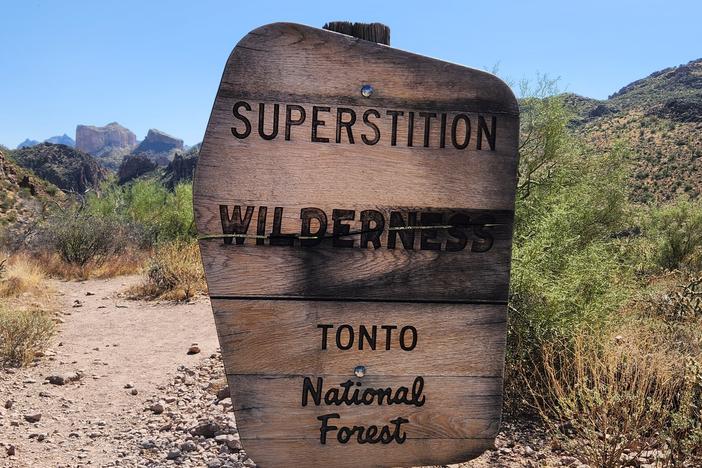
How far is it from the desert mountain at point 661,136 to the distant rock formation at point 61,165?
2077 inches

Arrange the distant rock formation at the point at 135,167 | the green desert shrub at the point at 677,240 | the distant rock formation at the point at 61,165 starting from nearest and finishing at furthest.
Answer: the green desert shrub at the point at 677,240 → the distant rock formation at the point at 61,165 → the distant rock formation at the point at 135,167

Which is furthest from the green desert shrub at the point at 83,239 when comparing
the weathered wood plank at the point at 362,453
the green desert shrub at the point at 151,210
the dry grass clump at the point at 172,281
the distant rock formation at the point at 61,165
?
the distant rock formation at the point at 61,165

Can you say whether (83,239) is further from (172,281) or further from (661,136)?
(661,136)

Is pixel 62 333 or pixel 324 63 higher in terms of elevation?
pixel 324 63

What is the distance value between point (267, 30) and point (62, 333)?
23.1 feet

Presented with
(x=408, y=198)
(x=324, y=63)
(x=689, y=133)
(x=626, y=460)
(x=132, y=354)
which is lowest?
(x=132, y=354)

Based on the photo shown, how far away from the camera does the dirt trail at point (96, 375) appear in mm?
4156

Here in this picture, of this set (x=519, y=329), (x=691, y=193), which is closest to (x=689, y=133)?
(x=691, y=193)

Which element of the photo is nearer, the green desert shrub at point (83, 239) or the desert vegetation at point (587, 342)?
the desert vegetation at point (587, 342)

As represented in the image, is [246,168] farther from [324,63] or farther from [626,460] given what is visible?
[626,460]

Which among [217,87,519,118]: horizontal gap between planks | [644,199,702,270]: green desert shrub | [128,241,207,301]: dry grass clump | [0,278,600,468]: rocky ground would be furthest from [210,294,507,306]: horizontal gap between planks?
[644,199,702,270]: green desert shrub

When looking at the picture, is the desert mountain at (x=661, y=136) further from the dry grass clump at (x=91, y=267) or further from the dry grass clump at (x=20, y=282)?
the dry grass clump at (x=20, y=282)

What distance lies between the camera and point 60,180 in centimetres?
6712

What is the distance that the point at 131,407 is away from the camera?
16.3 ft
